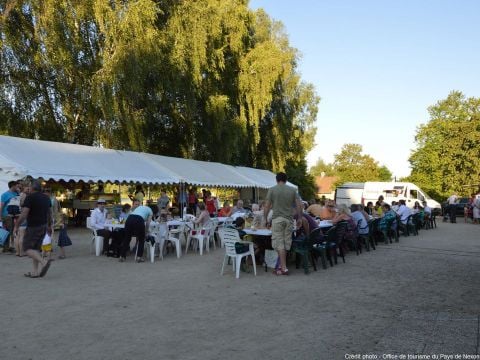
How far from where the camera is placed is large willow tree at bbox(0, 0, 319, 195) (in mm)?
17172

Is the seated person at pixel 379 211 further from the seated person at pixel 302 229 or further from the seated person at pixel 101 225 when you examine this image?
the seated person at pixel 101 225

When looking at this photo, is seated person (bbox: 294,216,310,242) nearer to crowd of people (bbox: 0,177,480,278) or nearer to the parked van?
crowd of people (bbox: 0,177,480,278)

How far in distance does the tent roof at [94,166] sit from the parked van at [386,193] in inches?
445

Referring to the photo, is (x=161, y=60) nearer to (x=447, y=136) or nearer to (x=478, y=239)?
(x=478, y=239)

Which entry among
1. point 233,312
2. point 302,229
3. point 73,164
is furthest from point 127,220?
point 73,164

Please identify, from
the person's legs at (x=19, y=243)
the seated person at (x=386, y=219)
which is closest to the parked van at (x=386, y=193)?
the seated person at (x=386, y=219)

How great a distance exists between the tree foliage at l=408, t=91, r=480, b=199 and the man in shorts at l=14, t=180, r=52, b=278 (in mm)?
32110

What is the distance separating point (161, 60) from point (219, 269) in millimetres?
12831

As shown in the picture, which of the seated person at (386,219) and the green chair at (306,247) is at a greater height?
the seated person at (386,219)

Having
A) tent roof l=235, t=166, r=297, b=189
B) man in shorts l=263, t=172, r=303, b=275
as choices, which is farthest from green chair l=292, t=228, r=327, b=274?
tent roof l=235, t=166, r=297, b=189

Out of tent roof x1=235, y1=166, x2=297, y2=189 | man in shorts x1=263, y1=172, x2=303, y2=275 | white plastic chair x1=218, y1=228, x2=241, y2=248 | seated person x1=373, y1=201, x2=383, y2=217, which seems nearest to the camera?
man in shorts x1=263, y1=172, x2=303, y2=275

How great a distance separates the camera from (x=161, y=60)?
18734 mm

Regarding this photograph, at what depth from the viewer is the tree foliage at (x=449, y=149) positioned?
108 feet

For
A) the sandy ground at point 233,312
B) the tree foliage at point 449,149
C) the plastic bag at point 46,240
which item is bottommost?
the sandy ground at point 233,312
